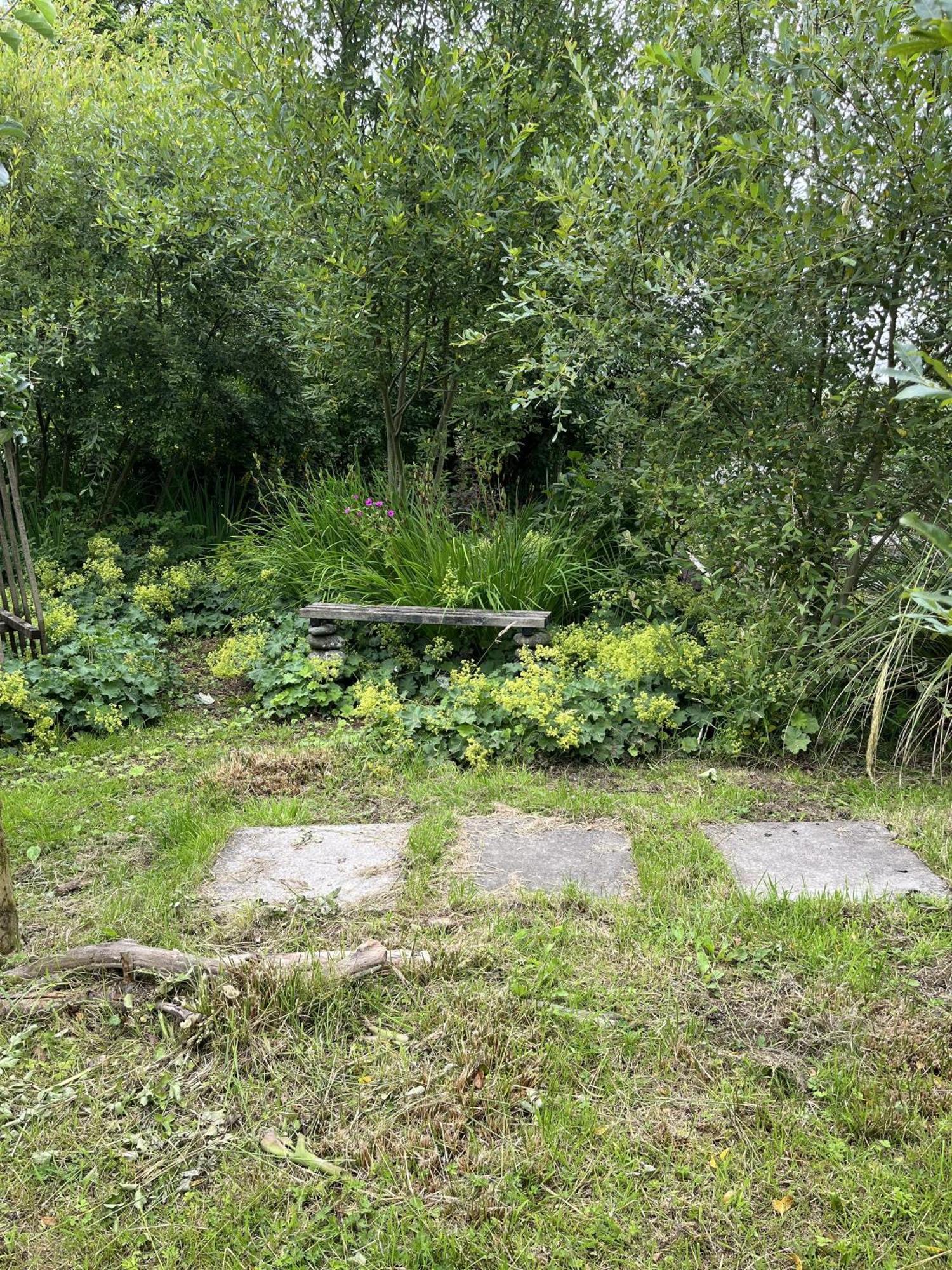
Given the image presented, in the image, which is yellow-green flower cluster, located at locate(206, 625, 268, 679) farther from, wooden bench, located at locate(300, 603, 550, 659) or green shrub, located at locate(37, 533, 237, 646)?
green shrub, located at locate(37, 533, 237, 646)

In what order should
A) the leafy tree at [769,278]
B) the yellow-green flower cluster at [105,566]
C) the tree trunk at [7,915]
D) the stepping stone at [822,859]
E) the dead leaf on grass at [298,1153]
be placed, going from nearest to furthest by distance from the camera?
the dead leaf on grass at [298,1153], the tree trunk at [7,915], the stepping stone at [822,859], the leafy tree at [769,278], the yellow-green flower cluster at [105,566]

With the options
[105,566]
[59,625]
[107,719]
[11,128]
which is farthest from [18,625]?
[11,128]

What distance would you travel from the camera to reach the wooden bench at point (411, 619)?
14.8 feet

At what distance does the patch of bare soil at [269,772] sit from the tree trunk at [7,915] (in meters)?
1.13

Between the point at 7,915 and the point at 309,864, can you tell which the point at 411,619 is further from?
the point at 7,915

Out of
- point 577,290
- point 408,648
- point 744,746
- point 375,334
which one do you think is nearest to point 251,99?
point 375,334

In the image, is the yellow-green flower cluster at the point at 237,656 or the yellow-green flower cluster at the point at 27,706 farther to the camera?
the yellow-green flower cluster at the point at 237,656

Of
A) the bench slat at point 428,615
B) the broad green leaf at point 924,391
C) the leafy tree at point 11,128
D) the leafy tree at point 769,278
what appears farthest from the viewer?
the bench slat at point 428,615

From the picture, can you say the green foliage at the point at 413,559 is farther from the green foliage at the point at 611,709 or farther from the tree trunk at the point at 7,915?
the tree trunk at the point at 7,915

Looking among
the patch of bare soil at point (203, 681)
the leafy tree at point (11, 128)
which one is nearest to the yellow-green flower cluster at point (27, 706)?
the patch of bare soil at point (203, 681)

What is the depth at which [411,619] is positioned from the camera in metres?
4.64

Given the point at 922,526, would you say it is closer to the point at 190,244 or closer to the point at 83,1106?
the point at 83,1106

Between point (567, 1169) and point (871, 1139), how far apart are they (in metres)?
0.65

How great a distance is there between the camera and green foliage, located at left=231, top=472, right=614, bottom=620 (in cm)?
484
